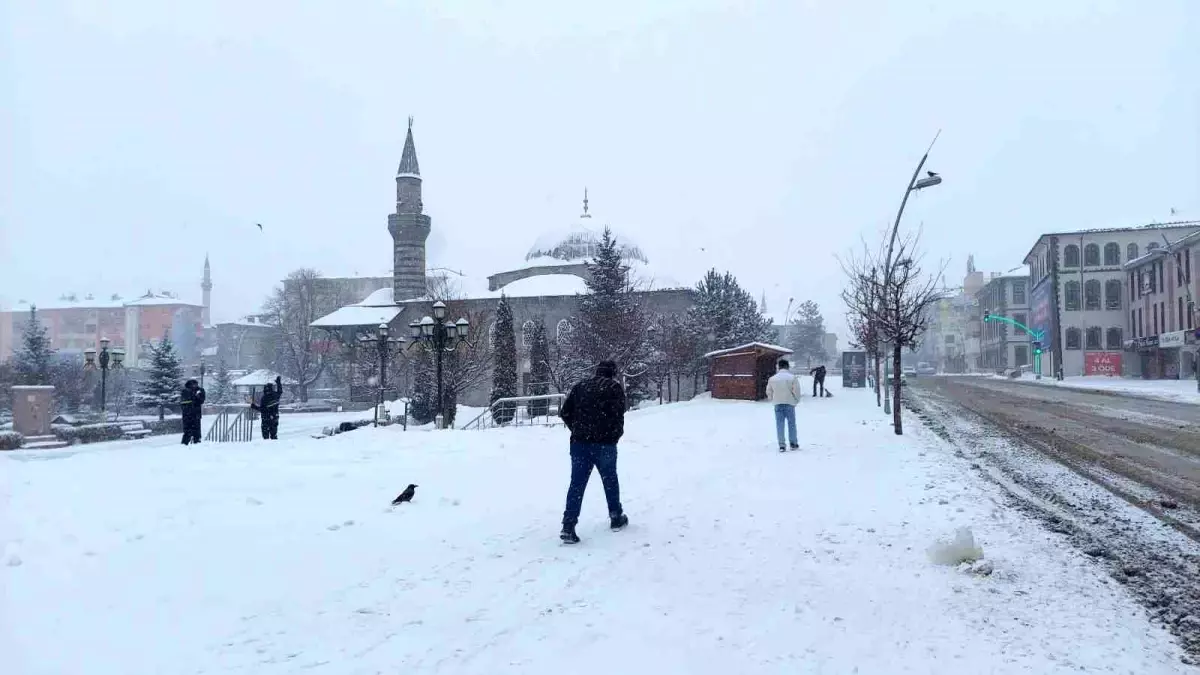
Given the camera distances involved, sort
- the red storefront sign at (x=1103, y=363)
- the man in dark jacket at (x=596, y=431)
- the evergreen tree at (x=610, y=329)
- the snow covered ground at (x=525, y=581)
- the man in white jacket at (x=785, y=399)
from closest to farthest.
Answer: the snow covered ground at (x=525, y=581) → the man in dark jacket at (x=596, y=431) → the man in white jacket at (x=785, y=399) → the evergreen tree at (x=610, y=329) → the red storefront sign at (x=1103, y=363)

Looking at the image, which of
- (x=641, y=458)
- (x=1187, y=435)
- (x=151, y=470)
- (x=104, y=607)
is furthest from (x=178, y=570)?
(x=1187, y=435)

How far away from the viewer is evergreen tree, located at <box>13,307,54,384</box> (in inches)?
1563

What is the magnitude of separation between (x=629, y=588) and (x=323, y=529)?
117 inches

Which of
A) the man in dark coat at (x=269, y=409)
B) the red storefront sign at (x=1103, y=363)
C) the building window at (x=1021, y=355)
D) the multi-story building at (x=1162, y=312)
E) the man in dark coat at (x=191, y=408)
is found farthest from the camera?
the building window at (x=1021, y=355)

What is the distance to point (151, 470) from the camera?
31.0 feet

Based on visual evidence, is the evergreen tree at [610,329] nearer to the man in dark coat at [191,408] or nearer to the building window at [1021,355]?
the man in dark coat at [191,408]

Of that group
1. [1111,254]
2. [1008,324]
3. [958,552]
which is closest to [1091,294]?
[1111,254]

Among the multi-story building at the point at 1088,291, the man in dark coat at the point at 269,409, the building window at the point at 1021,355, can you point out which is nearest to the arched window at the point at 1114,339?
the multi-story building at the point at 1088,291

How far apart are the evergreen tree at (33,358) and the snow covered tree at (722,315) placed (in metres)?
33.2

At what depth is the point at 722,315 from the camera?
142ft

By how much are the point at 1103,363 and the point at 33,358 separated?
222 ft

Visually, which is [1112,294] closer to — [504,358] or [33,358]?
[504,358]

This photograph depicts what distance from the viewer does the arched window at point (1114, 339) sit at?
196 feet

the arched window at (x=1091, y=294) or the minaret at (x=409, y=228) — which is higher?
the minaret at (x=409, y=228)
